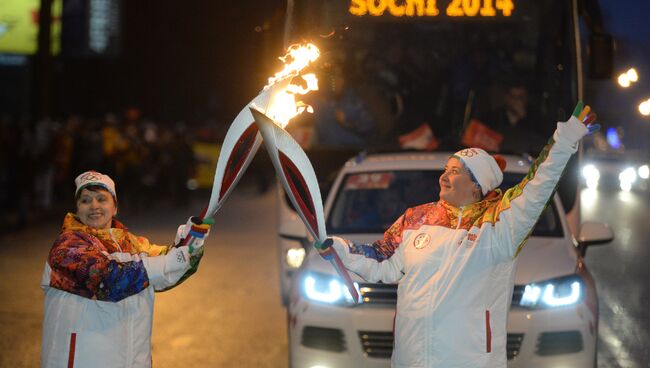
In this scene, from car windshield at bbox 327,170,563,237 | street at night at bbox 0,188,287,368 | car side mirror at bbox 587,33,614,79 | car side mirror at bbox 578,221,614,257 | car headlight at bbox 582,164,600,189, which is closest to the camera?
car side mirror at bbox 578,221,614,257

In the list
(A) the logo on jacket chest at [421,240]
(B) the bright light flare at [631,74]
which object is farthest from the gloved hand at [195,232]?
(B) the bright light flare at [631,74]

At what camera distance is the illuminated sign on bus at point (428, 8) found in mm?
10836

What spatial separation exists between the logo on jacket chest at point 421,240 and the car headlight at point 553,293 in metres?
2.18

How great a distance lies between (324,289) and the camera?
7215 millimetres

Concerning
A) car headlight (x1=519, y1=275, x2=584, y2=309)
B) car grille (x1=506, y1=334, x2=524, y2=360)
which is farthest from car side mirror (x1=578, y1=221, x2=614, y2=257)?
car grille (x1=506, y1=334, x2=524, y2=360)

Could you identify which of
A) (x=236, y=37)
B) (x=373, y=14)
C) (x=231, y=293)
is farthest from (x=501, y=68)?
(x=236, y=37)

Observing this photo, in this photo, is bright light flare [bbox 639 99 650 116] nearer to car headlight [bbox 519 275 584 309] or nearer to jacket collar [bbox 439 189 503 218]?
car headlight [bbox 519 275 584 309]

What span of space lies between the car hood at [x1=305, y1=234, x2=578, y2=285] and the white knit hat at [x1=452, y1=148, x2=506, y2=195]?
1.94 m

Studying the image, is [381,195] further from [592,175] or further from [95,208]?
[592,175]

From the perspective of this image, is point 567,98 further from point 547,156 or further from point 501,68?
point 547,156

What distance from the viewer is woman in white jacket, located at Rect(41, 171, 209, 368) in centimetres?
462

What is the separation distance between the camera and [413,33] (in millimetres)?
11305

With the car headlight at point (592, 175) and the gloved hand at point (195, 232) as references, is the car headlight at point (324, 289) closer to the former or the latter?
the gloved hand at point (195, 232)

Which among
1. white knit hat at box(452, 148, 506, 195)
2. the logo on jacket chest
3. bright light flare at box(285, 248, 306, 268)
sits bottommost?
bright light flare at box(285, 248, 306, 268)
